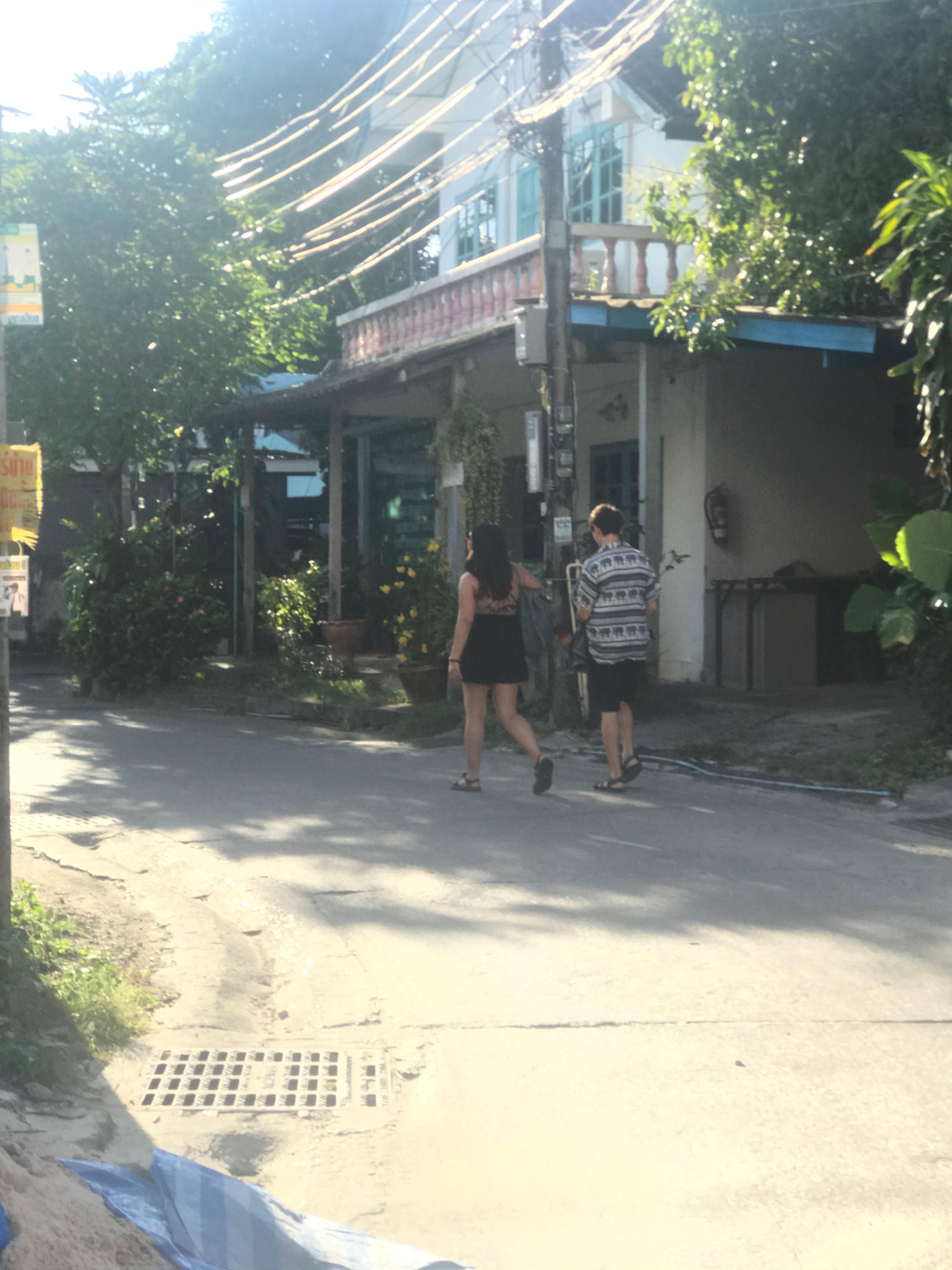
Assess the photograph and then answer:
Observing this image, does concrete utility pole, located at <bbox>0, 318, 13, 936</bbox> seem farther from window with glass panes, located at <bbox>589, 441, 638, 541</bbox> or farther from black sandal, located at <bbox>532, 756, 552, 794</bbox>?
window with glass panes, located at <bbox>589, 441, 638, 541</bbox>

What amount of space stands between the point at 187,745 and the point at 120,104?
29.1 feet

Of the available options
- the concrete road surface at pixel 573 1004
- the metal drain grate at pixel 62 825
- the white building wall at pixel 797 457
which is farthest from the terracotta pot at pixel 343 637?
the metal drain grate at pixel 62 825

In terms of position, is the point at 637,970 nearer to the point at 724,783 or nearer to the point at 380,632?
the point at 724,783

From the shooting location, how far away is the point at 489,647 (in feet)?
31.1

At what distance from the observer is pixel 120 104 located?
16938mm

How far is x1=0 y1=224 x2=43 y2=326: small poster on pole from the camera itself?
4707 mm

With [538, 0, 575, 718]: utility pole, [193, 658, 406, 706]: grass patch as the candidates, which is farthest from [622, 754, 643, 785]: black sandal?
[193, 658, 406, 706]: grass patch

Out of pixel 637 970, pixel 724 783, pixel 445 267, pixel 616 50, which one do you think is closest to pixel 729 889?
pixel 637 970

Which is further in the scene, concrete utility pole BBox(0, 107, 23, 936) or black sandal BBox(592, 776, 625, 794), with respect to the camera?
black sandal BBox(592, 776, 625, 794)

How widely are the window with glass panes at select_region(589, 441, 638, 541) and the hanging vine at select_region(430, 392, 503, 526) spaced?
2.00 metres

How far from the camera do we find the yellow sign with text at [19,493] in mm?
4715

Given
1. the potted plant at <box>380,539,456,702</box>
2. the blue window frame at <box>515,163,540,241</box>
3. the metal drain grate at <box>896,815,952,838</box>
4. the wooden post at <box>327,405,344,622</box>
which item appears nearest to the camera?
the metal drain grate at <box>896,815,952,838</box>

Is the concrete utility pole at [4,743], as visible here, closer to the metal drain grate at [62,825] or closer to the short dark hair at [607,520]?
the metal drain grate at [62,825]

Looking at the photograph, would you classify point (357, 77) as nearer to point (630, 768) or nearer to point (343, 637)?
point (343, 637)
